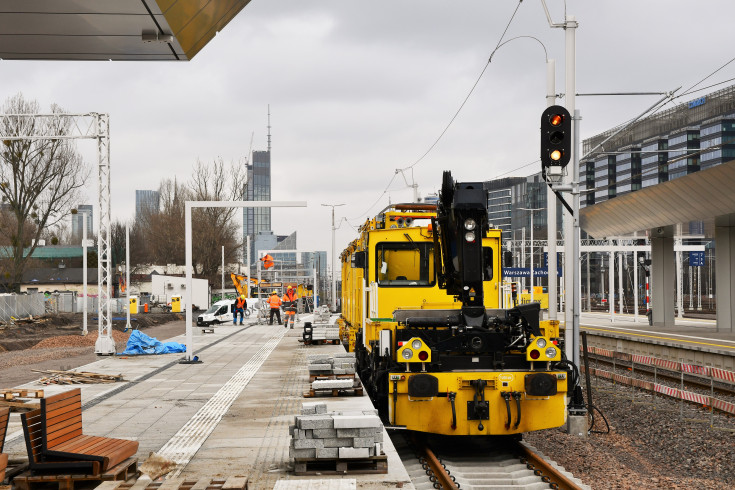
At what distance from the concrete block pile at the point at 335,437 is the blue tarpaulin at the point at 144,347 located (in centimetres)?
1890

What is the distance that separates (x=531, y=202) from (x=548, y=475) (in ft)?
444

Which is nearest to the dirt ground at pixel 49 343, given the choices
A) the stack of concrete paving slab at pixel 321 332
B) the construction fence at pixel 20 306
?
the construction fence at pixel 20 306

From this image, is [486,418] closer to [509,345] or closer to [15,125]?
[509,345]

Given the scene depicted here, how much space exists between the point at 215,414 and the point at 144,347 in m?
14.7

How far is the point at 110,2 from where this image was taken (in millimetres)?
7402

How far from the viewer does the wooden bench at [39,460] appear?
8398mm

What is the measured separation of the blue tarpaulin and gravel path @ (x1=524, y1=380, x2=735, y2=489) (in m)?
14.9

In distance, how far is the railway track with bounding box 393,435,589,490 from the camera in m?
10.4

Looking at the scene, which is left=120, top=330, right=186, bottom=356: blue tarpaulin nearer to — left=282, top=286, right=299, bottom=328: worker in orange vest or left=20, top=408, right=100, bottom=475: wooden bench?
left=282, top=286, right=299, bottom=328: worker in orange vest

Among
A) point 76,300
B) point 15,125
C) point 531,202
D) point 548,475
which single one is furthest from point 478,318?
point 531,202

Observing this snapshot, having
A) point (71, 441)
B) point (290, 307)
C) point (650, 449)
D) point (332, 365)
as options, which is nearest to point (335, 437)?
point (71, 441)

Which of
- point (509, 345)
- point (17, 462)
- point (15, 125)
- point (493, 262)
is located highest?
point (15, 125)

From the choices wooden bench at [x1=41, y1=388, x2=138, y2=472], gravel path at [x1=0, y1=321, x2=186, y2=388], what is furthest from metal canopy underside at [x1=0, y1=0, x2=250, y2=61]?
gravel path at [x1=0, y1=321, x2=186, y2=388]

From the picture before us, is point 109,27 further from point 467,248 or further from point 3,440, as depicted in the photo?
point 467,248
